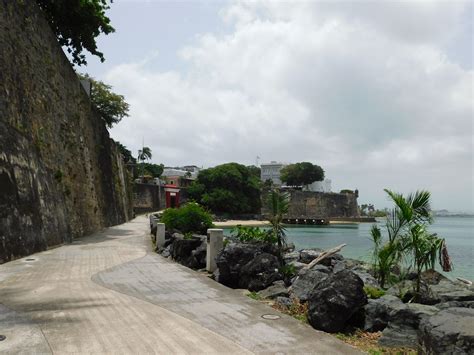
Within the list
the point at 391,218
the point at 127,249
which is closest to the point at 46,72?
the point at 127,249

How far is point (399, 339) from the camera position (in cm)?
547

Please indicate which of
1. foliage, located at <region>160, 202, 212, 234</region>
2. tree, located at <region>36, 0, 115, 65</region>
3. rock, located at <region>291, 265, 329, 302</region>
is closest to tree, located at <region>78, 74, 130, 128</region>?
tree, located at <region>36, 0, 115, 65</region>

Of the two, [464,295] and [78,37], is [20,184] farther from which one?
[78,37]

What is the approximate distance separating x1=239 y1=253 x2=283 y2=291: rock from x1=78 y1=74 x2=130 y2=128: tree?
132ft

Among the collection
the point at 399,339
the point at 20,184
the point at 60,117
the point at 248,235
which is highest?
the point at 60,117

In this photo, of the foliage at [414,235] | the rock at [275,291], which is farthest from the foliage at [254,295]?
the foliage at [414,235]

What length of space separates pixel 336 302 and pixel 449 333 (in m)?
2.23

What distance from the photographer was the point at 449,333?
396 centimetres

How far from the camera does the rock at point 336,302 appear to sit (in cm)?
605

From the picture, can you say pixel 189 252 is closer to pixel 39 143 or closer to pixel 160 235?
pixel 160 235

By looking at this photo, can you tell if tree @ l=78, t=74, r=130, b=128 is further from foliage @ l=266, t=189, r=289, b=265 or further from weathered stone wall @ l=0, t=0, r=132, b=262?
foliage @ l=266, t=189, r=289, b=265

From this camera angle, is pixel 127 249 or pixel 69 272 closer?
pixel 69 272

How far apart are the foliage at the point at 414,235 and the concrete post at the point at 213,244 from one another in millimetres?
4367

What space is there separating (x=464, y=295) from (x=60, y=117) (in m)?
17.6
